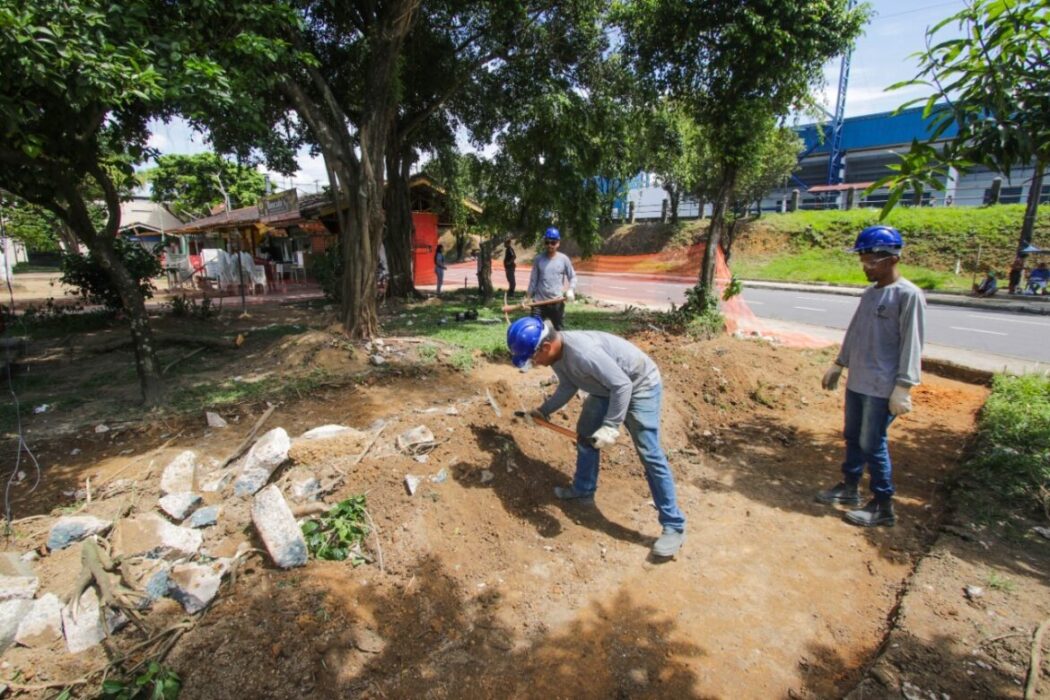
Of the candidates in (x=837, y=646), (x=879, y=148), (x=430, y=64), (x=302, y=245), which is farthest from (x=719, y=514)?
(x=879, y=148)

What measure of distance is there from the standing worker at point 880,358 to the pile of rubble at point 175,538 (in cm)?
367

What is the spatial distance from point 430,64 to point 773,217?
68.0 ft

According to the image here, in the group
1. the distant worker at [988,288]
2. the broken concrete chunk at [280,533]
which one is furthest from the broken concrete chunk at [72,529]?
the distant worker at [988,288]

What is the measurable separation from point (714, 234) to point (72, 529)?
29.3 feet

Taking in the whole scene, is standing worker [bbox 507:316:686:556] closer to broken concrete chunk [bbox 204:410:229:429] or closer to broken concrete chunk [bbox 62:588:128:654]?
broken concrete chunk [bbox 62:588:128:654]

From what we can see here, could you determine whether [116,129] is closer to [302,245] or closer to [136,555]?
[136,555]

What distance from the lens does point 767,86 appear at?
26.2 ft

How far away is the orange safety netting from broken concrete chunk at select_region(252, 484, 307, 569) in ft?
26.9

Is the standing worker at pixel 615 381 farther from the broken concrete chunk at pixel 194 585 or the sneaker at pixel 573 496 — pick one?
the broken concrete chunk at pixel 194 585

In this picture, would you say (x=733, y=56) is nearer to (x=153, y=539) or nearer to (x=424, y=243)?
(x=153, y=539)

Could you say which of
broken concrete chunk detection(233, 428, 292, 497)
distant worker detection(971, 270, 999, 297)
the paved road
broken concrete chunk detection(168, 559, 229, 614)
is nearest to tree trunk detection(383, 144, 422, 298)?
the paved road

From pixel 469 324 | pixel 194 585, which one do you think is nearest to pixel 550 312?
pixel 469 324

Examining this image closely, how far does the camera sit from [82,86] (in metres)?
3.57

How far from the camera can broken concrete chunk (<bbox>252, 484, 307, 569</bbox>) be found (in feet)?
9.72
